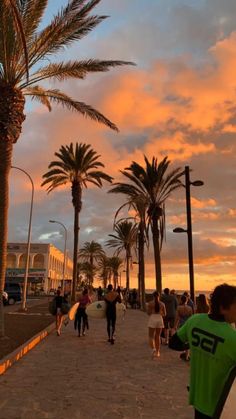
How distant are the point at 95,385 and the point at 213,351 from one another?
5519mm

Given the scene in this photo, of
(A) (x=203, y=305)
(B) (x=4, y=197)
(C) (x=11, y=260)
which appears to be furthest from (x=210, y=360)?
(C) (x=11, y=260)

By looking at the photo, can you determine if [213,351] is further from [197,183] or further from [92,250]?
[92,250]

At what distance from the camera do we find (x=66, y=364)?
10.5 meters

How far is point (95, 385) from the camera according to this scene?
26.9 ft

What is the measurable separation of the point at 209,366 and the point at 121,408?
3.92m

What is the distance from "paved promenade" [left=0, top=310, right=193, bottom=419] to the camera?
21.3ft

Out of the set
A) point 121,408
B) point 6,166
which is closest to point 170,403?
point 121,408

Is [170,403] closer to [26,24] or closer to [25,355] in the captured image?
[25,355]

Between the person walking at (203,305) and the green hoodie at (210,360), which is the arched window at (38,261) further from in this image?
the green hoodie at (210,360)

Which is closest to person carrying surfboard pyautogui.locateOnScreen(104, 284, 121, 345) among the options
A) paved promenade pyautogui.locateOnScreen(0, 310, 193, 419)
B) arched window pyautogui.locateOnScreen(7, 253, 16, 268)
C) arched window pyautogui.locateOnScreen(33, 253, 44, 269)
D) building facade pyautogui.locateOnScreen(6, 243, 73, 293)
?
paved promenade pyautogui.locateOnScreen(0, 310, 193, 419)

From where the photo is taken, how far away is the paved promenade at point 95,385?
6500mm

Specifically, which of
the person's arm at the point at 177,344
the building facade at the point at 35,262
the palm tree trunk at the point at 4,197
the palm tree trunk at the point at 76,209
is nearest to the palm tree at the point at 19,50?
the palm tree trunk at the point at 4,197

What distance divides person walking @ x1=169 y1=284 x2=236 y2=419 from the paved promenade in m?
3.31

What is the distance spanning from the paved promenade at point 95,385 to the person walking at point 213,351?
10.9 feet
